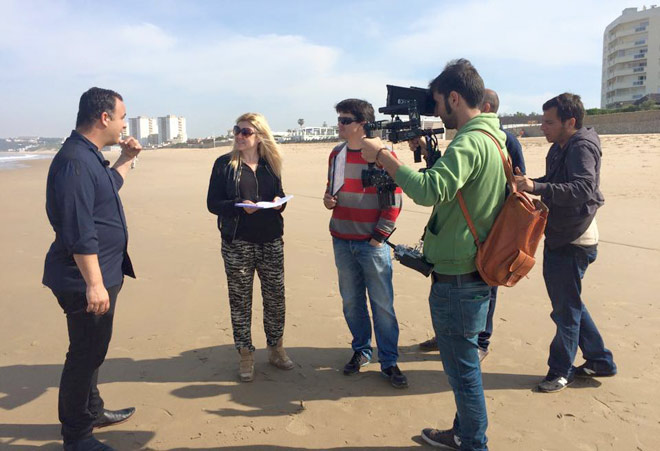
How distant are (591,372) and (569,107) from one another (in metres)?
1.95

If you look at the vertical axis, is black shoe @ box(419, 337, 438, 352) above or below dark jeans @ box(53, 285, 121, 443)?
below

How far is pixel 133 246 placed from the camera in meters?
7.61

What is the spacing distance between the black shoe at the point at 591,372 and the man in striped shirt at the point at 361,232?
1.31 metres

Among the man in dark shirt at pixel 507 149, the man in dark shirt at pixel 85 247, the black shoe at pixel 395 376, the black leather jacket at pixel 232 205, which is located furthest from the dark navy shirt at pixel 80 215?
the man in dark shirt at pixel 507 149

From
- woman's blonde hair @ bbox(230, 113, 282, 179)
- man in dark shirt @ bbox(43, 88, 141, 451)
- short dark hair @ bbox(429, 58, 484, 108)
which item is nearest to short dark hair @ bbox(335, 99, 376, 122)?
woman's blonde hair @ bbox(230, 113, 282, 179)

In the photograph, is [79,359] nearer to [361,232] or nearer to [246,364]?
[246,364]

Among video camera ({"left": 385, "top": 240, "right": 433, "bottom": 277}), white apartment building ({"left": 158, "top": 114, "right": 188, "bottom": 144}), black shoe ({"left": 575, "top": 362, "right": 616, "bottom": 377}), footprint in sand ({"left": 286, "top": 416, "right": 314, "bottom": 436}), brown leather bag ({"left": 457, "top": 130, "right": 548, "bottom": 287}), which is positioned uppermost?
white apartment building ({"left": 158, "top": 114, "right": 188, "bottom": 144})

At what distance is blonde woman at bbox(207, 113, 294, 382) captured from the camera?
3.58 metres

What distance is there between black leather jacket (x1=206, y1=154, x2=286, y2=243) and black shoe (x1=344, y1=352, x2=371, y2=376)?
1.13 m

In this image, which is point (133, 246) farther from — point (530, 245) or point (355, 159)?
point (530, 245)

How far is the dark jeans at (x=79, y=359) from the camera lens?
257 cm

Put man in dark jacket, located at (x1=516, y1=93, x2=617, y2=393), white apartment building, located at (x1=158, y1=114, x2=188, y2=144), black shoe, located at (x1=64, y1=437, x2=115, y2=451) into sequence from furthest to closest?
white apartment building, located at (x1=158, y1=114, x2=188, y2=144) → man in dark jacket, located at (x1=516, y1=93, x2=617, y2=393) → black shoe, located at (x1=64, y1=437, x2=115, y2=451)

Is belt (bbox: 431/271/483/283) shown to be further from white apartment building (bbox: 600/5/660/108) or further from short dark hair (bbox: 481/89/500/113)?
white apartment building (bbox: 600/5/660/108)

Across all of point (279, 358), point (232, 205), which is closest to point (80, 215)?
point (232, 205)
